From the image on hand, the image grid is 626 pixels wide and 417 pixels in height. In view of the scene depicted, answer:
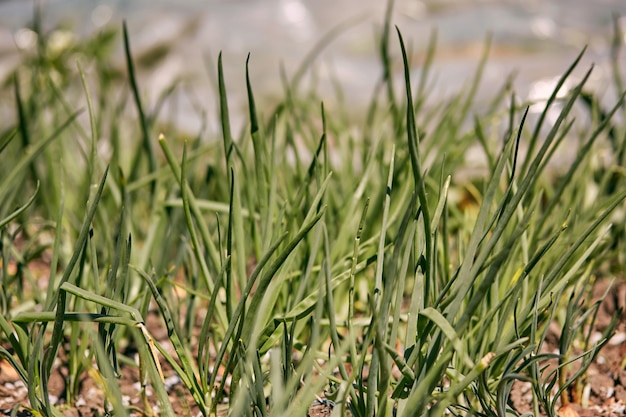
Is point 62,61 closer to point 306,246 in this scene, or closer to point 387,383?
point 306,246

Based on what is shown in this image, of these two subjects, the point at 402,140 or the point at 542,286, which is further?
the point at 402,140

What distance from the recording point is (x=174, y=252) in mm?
1609

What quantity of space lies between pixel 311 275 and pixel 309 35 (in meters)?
1.84

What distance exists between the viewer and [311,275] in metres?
1.17

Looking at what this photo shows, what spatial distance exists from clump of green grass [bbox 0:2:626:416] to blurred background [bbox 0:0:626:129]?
89 centimetres

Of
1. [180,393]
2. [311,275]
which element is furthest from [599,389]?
[180,393]

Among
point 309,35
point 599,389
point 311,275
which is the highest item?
point 309,35

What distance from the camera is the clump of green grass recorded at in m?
0.83

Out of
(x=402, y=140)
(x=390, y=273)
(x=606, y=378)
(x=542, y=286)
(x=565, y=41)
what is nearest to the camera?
(x=390, y=273)

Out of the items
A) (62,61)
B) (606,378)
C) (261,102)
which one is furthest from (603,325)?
(62,61)

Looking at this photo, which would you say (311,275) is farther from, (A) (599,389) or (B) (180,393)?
(A) (599,389)

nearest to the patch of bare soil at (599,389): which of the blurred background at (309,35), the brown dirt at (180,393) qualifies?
the brown dirt at (180,393)

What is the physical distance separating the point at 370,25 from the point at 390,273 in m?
2.24

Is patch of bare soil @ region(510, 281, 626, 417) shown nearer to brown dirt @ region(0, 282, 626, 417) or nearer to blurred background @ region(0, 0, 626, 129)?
brown dirt @ region(0, 282, 626, 417)
